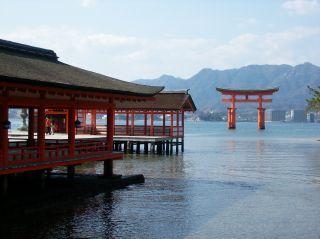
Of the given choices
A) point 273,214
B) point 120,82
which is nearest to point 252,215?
point 273,214

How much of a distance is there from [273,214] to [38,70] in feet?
37.1

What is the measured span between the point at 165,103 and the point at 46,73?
29.5 metres

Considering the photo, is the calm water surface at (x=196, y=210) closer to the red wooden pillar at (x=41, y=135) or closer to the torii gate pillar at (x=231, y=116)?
the red wooden pillar at (x=41, y=135)

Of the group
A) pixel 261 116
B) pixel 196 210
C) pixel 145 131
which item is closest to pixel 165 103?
pixel 145 131

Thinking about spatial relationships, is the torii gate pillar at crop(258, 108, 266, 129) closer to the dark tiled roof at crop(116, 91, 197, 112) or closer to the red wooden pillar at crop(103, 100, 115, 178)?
the dark tiled roof at crop(116, 91, 197, 112)

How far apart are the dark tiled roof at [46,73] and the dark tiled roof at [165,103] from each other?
20074 mm

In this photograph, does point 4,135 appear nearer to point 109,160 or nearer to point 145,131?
point 109,160

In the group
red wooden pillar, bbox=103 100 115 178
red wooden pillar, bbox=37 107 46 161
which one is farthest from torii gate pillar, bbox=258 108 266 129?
red wooden pillar, bbox=37 107 46 161

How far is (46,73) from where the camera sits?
22703 millimetres

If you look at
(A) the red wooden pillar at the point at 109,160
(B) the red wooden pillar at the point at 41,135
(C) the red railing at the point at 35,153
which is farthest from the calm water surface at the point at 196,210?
(B) the red wooden pillar at the point at 41,135

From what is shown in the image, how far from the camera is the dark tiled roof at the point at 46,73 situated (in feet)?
65.4

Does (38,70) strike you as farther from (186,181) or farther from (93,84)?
(186,181)

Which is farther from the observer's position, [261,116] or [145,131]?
[261,116]

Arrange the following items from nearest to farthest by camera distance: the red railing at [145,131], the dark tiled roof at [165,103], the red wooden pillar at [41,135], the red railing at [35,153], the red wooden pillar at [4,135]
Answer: the red wooden pillar at [4,135]
the red railing at [35,153]
the red wooden pillar at [41,135]
the dark tiled roof at [165,103]
the red railing at [145,131]
